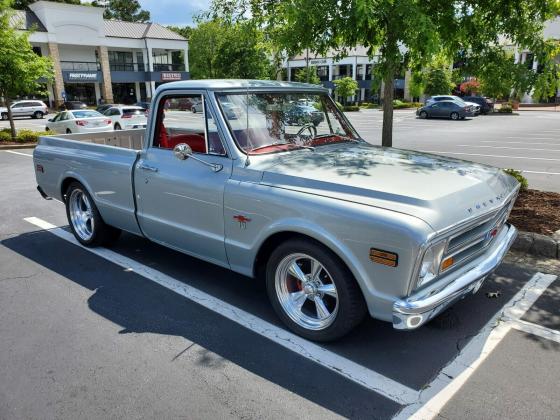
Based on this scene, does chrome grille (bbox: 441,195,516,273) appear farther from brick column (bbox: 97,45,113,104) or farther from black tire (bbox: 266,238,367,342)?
brick column (bbox: 97,45,113,104)

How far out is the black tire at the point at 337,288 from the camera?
332 cm

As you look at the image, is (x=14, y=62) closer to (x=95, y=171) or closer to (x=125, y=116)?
(x=125, y=116)

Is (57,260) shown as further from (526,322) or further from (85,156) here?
(526,322)

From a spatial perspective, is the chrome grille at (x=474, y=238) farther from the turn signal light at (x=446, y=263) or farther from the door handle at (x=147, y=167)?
the door handle at (x=147, y=167)

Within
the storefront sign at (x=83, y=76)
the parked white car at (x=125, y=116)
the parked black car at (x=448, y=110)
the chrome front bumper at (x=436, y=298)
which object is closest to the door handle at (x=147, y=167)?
the chrome front bumper at (x=436, y=298)

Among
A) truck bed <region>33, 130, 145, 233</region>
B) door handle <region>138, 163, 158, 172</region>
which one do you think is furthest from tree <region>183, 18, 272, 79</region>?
door handle <region>138, 163, 158, 172</region>

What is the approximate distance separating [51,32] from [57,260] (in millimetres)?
46642

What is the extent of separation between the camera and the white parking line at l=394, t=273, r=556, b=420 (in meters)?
2.93

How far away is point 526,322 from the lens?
3.96 metres

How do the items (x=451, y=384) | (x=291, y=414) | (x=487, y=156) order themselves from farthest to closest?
(x=487, y=156) < (x=451, y=384) < (x=291, y=414)

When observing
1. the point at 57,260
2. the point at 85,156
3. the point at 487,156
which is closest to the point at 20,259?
the point at 57,260

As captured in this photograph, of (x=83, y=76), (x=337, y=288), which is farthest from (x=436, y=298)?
(x=83, y=76)

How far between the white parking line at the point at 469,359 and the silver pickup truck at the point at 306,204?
0.46 metres

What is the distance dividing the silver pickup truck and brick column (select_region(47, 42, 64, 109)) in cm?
4554
